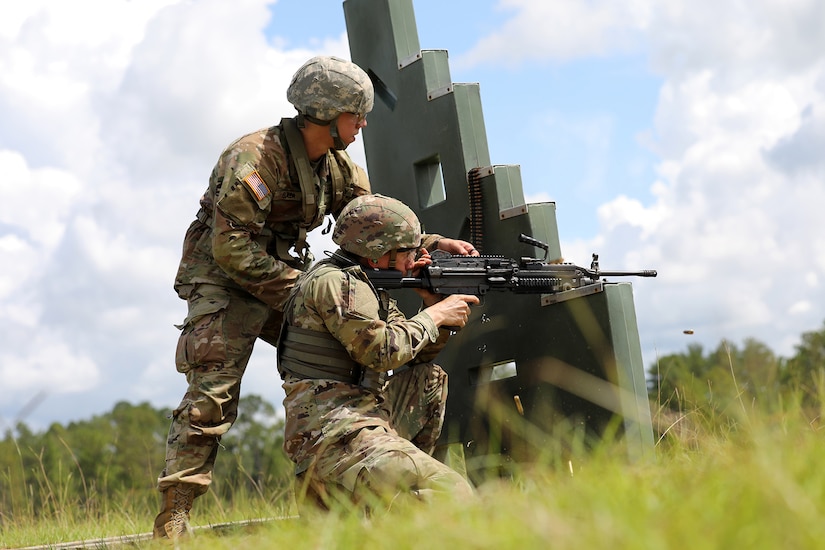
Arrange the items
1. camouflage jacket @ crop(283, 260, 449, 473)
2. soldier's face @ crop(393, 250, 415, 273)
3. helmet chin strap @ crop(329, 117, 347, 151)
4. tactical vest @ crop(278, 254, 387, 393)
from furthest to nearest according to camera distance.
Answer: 1. helmet chin strap @ crop(329, 117, 347, 151)
2. soldier's face @ crop(393, 250, 415, 273)
3. tactical vest @ crop(278, 254, 387, 393)
4. camouflage jacket @ crop(283, 260, 449, 473)

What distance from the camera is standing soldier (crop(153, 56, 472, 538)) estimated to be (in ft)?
16.6

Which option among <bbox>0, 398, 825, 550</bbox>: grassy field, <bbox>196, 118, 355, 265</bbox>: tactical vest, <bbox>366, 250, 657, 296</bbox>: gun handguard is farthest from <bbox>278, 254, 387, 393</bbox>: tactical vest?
<bbox>0, 398, 825, 550</bbox>: grassy field

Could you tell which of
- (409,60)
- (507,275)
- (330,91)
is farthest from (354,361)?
(409,60)

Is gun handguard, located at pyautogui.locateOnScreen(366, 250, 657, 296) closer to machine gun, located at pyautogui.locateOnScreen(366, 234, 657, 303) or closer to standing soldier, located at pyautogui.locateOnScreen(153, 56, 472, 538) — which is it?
machine gun, located at pyautogui.locateOnScreen(366, 234, 657, 303)

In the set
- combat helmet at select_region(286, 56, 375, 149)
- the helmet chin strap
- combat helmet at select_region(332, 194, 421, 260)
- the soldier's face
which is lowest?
the soldier's face

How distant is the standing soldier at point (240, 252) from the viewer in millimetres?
5070

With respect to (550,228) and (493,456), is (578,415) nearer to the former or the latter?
(493,456)

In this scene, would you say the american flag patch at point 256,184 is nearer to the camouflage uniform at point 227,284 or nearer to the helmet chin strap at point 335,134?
the camouflage uniform at point 227,284

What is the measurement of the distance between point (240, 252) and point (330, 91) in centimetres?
98

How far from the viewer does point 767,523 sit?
1.83 m

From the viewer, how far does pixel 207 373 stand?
513cm

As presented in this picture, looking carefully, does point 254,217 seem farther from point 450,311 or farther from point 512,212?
point 512,212

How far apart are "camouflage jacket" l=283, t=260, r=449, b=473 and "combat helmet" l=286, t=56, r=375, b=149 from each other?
1.08m

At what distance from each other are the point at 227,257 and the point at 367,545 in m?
2.99
